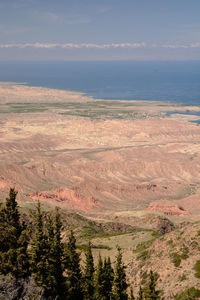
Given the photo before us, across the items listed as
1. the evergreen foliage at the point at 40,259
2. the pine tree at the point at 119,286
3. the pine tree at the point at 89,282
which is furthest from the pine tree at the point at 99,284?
the evergreen foliage at the point at 40,259

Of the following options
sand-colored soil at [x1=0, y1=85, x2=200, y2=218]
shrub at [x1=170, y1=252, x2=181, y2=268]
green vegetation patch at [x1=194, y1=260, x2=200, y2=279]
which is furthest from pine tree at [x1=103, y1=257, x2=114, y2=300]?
sand-colored soil at [x1=0, y1=85, x2=200, y2=218]

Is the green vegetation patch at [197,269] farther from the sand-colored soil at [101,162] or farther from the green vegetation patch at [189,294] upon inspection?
the sand-colored soil at [101,162]

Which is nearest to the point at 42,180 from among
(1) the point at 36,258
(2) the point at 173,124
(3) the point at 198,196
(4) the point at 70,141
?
(3) the point at 198,196

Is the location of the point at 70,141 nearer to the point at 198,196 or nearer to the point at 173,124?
the point at 173,124

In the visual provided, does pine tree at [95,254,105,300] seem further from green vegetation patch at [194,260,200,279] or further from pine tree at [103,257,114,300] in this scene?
green vegetation patch at [194,260,200,279]

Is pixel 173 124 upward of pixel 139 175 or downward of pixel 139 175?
upward

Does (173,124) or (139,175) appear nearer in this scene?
(139,175)

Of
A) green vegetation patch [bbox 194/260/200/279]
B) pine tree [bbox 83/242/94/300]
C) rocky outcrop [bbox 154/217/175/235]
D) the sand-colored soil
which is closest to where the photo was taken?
pine tree [bbox 83/242/94/300]
